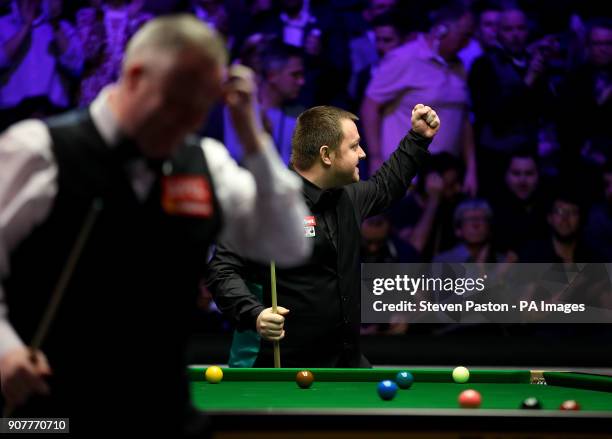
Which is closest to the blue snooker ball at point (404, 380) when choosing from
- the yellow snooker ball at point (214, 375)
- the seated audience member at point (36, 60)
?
the yellow snooker ball at point (214, 375)

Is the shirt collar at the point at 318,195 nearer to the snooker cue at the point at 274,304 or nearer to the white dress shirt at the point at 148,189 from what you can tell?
the snooker cue at the point at 274,304

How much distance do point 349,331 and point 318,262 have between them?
29 centimetres

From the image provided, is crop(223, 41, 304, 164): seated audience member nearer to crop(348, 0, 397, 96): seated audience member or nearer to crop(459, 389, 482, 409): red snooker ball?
crop(348, 0, 397, 96): seated audience member

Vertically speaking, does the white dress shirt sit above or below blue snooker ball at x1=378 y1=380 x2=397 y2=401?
above

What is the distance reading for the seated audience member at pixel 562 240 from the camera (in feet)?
22.7

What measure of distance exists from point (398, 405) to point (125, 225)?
1173 millimetres

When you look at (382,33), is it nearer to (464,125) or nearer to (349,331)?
(464,125)

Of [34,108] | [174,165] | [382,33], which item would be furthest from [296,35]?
[174,165]

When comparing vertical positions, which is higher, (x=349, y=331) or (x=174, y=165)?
(x=174, y=165)

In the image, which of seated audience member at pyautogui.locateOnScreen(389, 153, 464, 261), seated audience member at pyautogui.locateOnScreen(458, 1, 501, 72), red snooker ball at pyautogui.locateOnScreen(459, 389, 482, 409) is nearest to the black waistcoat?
red snooker ball at pyautogui.locateOnScreen(459, 389, 482, 409)

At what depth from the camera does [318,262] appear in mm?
3740

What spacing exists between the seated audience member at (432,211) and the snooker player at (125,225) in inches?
202

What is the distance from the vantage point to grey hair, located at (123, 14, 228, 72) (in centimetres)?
172

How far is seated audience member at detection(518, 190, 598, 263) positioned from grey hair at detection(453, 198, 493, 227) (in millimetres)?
369
